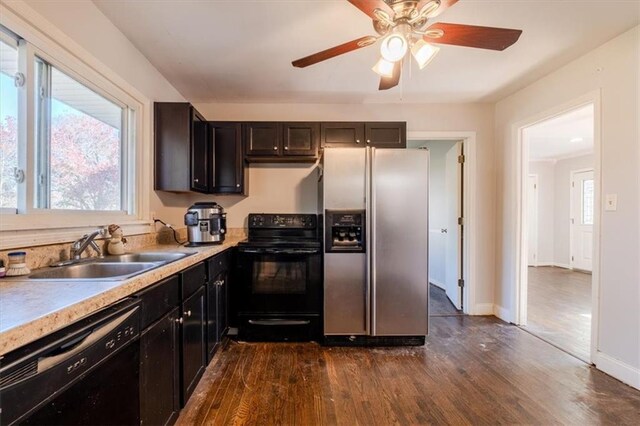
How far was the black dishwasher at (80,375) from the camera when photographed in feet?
2.25

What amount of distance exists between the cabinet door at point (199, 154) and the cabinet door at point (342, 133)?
3.96 feet

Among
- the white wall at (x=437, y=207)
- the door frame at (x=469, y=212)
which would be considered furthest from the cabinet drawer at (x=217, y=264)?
the white wall at (x=437, y=207)

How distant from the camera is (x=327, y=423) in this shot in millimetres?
1616

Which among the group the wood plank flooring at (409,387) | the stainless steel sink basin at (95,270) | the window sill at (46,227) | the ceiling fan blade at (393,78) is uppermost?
the ceiling fan blade at (393,78)

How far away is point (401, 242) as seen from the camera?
8.37ft

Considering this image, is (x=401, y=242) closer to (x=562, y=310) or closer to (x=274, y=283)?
(x=274, y=283)

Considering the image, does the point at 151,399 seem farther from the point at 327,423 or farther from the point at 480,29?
the point at 480,29

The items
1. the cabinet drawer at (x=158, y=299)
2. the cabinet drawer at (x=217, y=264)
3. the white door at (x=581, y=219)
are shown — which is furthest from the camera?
the white door at (x=581, y=219)

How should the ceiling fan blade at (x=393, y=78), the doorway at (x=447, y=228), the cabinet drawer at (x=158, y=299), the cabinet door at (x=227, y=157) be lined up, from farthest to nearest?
the doorway at (x=447, y=228), the cabinet door at (x=227, y=157), the ceiling fan blade at (x=393, y=78), the cabinet drawer at (x=158, y=299)

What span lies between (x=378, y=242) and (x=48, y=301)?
2.15 m

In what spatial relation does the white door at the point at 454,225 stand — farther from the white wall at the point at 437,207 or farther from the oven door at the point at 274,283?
the oven door at the point at 274,283

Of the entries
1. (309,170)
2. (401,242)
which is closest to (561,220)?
(401,242)

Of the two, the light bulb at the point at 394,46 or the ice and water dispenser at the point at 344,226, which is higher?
the light bulb at the point at 394,46

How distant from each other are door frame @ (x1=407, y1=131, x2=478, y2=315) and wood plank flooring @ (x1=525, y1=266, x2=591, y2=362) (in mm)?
542
